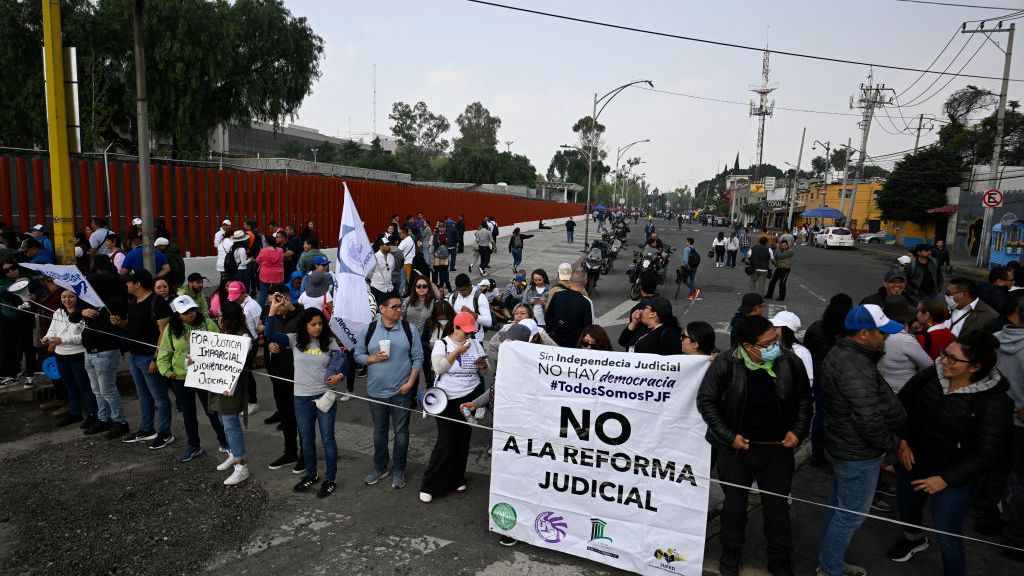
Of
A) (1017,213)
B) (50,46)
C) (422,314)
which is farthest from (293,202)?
(1017,213)

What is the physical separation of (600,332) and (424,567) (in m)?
2.22

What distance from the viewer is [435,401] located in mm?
4969

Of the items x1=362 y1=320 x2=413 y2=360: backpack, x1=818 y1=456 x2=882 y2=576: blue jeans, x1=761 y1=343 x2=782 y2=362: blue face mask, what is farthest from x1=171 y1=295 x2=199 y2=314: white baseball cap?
x1=818 y1=456 x2=882 y2=576: blue jeans

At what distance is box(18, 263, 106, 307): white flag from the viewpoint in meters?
5.97

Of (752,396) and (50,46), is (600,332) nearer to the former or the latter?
(752,396)

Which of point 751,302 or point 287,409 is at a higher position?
point 751,302

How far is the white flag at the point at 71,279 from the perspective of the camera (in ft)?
19.6

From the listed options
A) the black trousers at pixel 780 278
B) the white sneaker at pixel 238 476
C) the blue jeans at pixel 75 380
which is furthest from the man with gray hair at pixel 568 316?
the black trousers at pixel 780 278

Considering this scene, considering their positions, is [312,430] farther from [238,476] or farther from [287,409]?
[238,476]

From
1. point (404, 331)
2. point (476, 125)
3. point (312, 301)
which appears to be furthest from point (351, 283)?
point (476, 125)

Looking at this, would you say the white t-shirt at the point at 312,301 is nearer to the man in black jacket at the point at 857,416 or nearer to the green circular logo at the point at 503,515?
the green circular logo at the point at 503,515

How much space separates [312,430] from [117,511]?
5.33 ft

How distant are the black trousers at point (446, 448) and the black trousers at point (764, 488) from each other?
2.12 meters

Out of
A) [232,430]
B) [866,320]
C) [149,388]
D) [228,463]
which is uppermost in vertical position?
[866,320]
